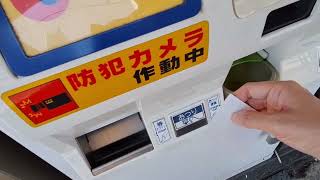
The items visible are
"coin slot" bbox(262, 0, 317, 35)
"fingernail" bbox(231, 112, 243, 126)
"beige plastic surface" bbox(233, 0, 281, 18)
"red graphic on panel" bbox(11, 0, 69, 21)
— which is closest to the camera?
"red graphic on panel" bbox(11, 0, 69, 21)

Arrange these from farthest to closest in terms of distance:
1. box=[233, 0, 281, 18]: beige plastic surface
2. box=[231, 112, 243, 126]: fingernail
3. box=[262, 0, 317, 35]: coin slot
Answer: box=[231, 112, 243, 126]: fingernail < box=[262, 0, 317, 35]: coin slot < box=[233, 0, 281, 18]: beige plastic surface

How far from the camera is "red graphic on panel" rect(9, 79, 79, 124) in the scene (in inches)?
17.5

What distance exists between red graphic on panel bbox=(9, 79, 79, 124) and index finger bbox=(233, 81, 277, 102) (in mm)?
371

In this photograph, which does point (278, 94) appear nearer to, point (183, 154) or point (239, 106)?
point (239, 106)

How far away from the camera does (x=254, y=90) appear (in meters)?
0.72

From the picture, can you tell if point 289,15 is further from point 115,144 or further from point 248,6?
point 115,144

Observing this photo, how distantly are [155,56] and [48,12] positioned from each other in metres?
0.16

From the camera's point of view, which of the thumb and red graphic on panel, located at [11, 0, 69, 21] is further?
the thumb

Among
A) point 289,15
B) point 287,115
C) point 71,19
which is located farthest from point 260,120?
point 71,19

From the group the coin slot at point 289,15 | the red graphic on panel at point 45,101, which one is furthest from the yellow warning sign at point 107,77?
the coin slot at point 289,15

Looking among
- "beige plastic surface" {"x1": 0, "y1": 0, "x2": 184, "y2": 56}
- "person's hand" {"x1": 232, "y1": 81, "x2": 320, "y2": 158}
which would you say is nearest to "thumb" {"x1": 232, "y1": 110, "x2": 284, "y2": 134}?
"person's hand" {"x1": 232, "y1": 81, "x2": 320, "y2": 158}

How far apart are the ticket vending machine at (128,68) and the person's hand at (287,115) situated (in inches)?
3.0

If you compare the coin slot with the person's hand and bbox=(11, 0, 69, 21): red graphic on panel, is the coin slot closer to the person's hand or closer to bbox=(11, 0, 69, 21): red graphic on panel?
the person's hand

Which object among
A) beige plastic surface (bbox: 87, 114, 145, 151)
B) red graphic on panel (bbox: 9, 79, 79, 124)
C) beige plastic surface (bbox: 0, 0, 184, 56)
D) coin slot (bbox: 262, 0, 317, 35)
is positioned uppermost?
beige plastic surface (bbox: 0, 0, 184, 56)
